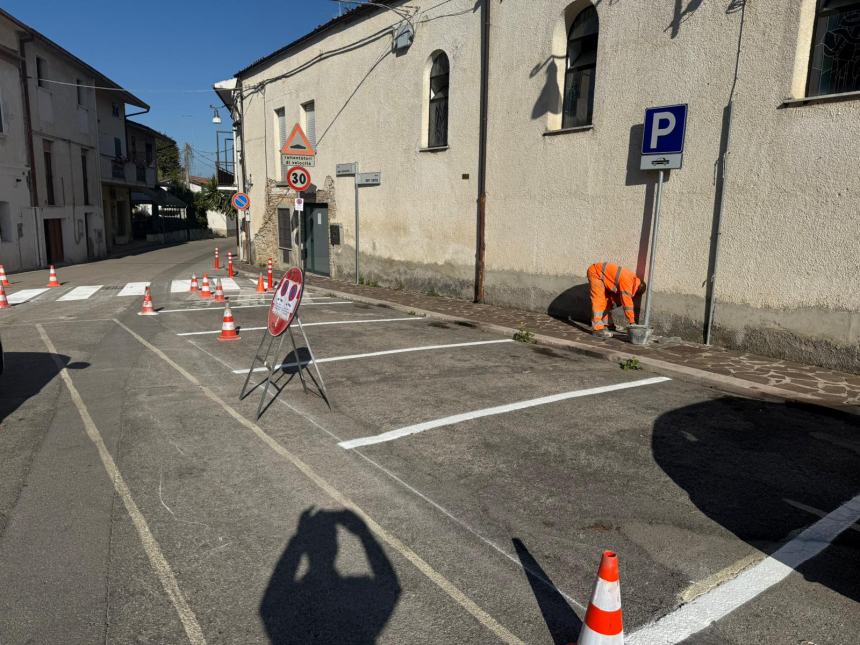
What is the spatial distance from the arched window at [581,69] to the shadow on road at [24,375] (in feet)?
29.2

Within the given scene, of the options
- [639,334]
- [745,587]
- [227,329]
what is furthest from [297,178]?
[745,587]

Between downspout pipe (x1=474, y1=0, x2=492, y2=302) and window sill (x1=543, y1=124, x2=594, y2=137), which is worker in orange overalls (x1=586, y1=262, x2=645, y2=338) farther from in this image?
downspout pipe (x1=474, y1=0, x2=492, y2=302)

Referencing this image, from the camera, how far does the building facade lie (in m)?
7.65

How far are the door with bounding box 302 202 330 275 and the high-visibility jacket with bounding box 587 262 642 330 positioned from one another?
1094cm

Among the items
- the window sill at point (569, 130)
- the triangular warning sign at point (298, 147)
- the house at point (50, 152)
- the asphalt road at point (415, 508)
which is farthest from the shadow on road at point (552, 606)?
the house at point (50, 152)

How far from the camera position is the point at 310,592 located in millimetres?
3170

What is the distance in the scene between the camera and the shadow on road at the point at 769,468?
12.2 feet

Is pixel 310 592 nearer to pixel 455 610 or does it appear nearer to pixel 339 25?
pixel 455 610

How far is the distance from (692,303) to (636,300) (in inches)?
37.3

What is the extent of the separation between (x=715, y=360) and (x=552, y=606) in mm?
5885

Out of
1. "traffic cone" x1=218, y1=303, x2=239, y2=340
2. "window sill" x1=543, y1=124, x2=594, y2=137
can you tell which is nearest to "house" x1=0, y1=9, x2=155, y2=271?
"traffic cone" x1=218, y1=303, x2=239, y2=340

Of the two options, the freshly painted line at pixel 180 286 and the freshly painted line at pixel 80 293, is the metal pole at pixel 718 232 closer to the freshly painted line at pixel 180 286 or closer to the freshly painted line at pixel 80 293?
the freshly painted line at pixel 180 286

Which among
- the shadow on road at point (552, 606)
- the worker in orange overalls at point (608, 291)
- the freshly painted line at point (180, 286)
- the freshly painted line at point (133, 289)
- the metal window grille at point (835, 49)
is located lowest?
the freshly painted line at point (133, 289)

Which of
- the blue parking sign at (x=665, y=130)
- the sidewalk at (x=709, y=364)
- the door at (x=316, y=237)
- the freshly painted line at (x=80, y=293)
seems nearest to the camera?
the sidewalk at (x=709, y=364)
